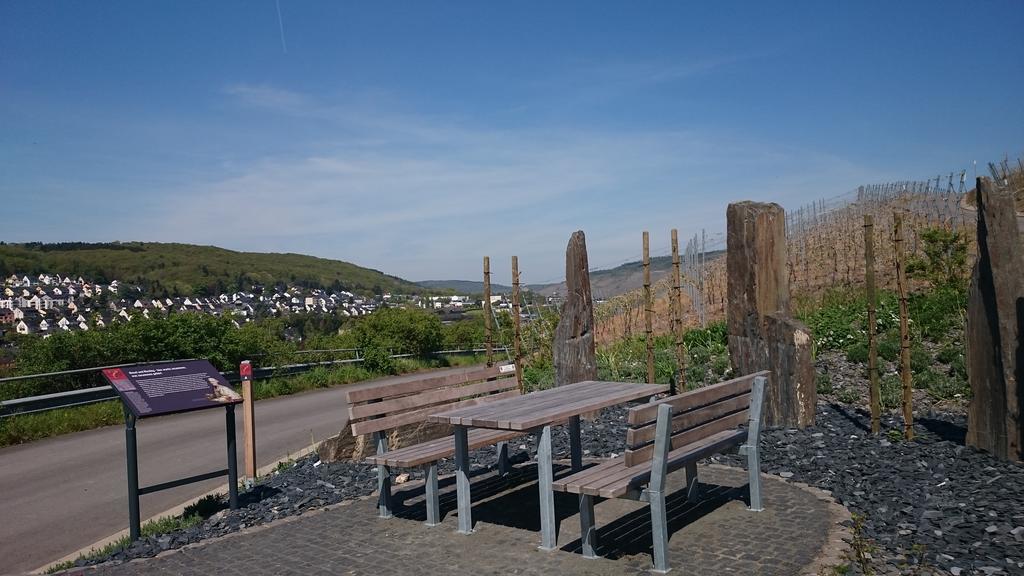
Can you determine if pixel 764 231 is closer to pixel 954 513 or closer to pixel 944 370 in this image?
pixel 944 370

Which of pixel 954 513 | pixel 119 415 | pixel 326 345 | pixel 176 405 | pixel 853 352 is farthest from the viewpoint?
pixel 326 345

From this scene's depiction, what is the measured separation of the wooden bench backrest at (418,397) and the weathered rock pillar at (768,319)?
8.77 ft

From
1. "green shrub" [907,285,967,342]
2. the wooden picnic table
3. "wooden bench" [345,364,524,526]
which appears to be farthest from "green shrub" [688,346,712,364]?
the wooden picnic table

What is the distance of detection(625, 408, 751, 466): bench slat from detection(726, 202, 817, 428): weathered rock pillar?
2.26m

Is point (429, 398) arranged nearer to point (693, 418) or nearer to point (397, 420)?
point (397, 420)

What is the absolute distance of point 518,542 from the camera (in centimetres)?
536

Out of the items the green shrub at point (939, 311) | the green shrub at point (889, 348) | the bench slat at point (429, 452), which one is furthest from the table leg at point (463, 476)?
the green shrub at point (939, 311)

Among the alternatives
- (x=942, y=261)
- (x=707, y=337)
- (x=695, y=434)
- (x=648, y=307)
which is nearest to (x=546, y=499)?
(x=695, y=434)

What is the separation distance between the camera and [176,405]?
6215 millimetres

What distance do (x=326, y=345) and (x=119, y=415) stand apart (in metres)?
8.28

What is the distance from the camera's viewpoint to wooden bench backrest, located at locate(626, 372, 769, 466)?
15.6 ft

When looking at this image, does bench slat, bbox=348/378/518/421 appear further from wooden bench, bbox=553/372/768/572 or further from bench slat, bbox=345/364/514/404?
wooden bench, bbox=553/372/768/572

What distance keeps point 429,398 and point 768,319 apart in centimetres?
378

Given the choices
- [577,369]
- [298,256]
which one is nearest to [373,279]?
[298,256]
